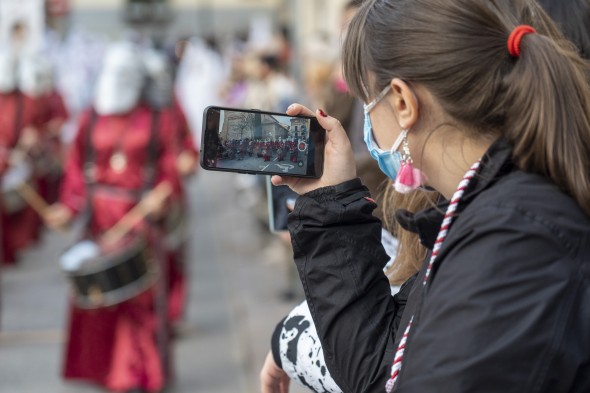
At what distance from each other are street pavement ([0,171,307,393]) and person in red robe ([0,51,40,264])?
0.38 m

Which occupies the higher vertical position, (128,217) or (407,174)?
(407,174)

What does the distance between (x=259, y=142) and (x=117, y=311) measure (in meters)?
3.69

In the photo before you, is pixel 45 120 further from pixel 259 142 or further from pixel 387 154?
pixel 387 154

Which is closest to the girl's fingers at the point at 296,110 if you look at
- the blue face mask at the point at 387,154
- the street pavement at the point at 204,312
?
the blue face mask at the point at 387,154

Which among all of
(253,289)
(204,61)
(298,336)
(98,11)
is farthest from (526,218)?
(98,11)

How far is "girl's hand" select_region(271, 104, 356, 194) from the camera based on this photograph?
1.68 metres

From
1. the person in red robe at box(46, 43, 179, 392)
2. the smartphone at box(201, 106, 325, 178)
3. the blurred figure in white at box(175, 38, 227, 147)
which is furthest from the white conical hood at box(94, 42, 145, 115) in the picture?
the blurred figure in white at box(175, 38, 227, 147)

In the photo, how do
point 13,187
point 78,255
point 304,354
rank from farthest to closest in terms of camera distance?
point 13,187
point 78,255
point 304,354

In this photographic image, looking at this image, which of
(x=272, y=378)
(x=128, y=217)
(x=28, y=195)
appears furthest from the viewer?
(x=28, y=195)

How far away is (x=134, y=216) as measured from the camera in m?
5.33

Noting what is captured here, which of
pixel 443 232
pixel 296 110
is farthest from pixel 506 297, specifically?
pixel 296 110

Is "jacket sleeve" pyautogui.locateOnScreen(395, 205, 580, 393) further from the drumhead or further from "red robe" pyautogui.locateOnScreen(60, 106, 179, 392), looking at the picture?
"red robe" pyautogui.locateOnScreen(60, 106, 179, 392)

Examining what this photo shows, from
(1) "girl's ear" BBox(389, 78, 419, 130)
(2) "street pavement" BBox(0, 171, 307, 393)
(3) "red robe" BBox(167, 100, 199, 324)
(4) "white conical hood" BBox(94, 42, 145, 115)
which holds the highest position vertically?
(1) "girl's ear" BBox(389, 78, 419, 130)

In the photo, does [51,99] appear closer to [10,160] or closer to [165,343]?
[10,160]
